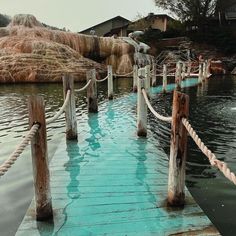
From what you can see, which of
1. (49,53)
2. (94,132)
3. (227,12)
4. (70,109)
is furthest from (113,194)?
(227,12)

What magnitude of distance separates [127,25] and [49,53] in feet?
83.6

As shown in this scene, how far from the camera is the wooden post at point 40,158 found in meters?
4.11

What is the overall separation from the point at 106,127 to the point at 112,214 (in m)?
5.50

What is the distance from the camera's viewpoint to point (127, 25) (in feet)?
172

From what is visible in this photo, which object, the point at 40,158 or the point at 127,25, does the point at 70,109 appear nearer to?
the point at 40,158

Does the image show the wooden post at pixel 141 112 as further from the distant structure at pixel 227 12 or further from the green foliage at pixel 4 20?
the distant structure at pixel 227 12

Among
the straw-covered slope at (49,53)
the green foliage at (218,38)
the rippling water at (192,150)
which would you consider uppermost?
the green foliage at (218,38)

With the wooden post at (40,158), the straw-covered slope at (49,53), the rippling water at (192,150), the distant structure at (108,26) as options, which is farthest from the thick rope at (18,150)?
the distant structure at (108,26)

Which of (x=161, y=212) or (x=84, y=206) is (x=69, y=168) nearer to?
(x=84, y=206)

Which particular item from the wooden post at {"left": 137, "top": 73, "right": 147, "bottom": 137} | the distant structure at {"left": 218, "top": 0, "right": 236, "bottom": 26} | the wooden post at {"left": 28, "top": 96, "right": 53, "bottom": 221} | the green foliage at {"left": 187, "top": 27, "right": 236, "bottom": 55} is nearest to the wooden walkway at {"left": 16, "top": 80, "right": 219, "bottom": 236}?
the wooden post at {"left": 28, "top": 96, "right": 53, "bottom": 221}

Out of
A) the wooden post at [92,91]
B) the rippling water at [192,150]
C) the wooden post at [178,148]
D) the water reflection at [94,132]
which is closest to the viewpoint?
the wooden post at [178,148]

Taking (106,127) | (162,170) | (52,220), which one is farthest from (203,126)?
(52,220)

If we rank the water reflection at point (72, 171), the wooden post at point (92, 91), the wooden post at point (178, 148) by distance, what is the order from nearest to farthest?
the wooden post at point (178, 148), the water reflection at point (72, 171), the wooden post at point (92, 91)

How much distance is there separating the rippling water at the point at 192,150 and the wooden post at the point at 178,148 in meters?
0.90
